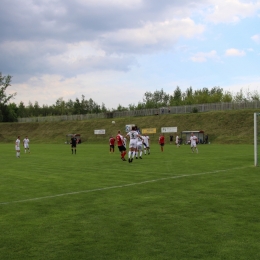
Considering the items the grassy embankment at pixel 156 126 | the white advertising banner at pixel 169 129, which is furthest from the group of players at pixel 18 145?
the grassy embankment at pixel 156 126

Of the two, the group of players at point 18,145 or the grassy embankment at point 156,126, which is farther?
the grassy embankment at point 156,126

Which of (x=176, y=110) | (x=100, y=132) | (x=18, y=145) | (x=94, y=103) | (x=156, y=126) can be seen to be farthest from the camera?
(x=94, y=103)

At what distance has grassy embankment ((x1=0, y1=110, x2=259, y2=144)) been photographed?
65812mm

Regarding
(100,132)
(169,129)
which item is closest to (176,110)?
(169,129)

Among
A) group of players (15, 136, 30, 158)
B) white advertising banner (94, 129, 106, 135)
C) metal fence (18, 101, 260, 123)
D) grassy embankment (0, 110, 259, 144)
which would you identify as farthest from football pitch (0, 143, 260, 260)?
white advertising banner (94, 129, 106, 135)

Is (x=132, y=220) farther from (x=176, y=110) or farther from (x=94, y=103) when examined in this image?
(x=94, y=103)

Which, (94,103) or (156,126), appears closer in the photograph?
(156,126)

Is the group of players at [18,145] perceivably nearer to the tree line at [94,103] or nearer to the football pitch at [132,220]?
the football pitch at [132,220]

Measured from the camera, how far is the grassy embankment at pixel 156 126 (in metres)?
65.8


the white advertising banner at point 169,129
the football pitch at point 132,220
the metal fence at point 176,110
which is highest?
the metal fence at point 176,110

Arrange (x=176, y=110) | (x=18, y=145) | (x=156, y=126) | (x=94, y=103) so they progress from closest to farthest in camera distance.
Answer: (x=18, y=145) < (x=156, y=126) < (x=176, y=110) < (x=94, y=103)

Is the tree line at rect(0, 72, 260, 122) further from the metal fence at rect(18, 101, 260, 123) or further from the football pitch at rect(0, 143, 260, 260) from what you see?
the football pitch at rect(0, 143, 260, 260)

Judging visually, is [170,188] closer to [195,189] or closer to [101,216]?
[195,189]

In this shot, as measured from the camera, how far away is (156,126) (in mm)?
79188
